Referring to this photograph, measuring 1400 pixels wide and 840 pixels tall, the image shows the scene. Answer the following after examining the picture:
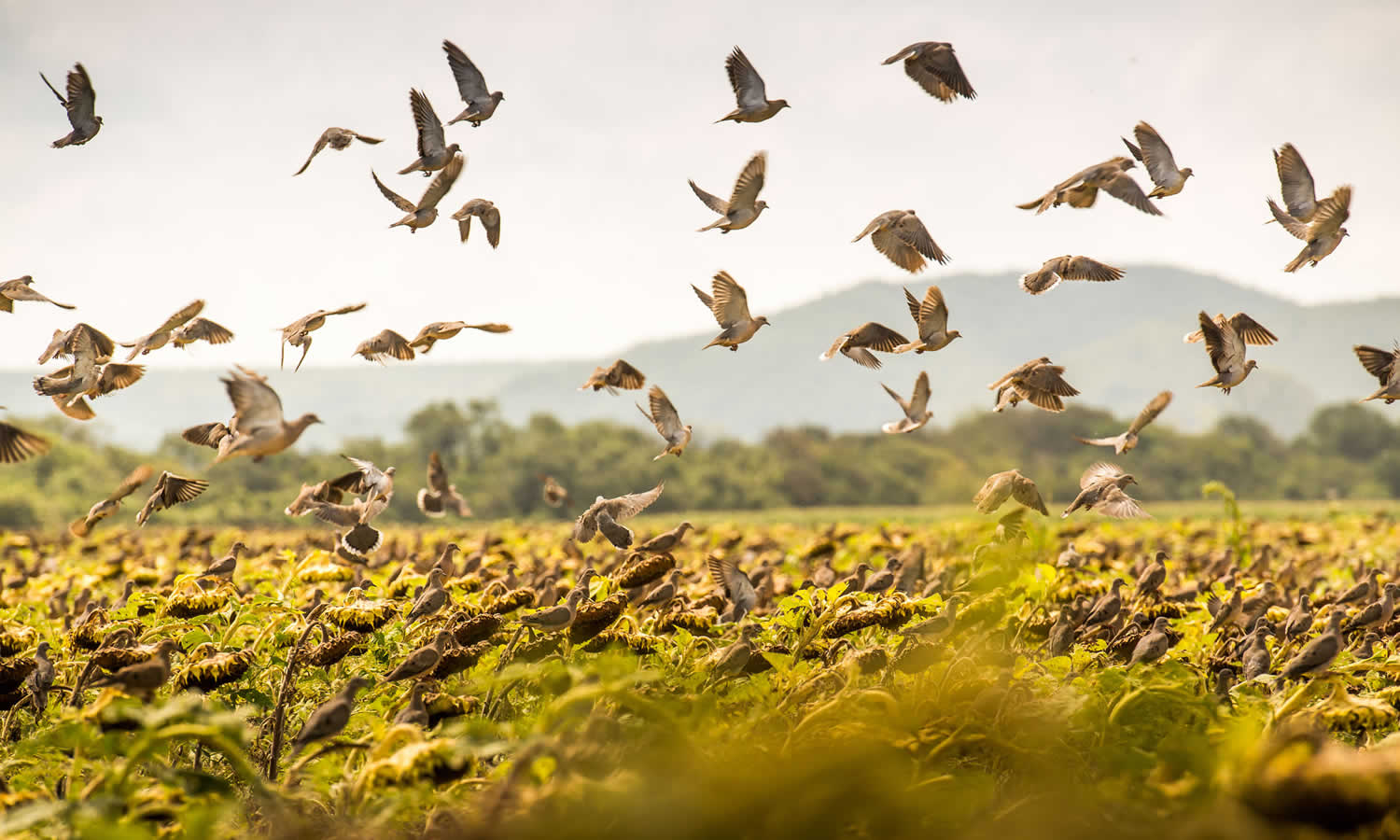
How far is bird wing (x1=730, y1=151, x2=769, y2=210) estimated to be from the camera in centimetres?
469

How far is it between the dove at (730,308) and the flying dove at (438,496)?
2.23 metres

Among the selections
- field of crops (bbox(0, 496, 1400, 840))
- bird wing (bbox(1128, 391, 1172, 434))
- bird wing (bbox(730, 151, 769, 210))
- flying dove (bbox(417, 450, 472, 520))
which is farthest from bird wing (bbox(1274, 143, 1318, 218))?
flying dove (bbox(417, 450, 472, 520))

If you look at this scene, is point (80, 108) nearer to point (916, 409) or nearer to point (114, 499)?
point (114, 499)

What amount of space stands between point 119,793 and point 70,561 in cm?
700

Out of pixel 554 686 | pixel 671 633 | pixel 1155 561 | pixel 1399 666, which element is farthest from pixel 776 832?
pixel 1155 561

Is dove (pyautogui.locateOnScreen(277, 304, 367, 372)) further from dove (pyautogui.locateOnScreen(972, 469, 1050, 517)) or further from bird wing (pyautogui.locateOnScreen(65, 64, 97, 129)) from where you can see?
dove (pyautogui.locateOnScreen(972, 469, 1050, 517))

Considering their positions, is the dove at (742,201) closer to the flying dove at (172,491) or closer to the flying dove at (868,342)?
the flying dove at (868,342)

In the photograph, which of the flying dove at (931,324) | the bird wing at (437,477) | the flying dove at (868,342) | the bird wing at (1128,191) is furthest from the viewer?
the bird wing at (437,477)

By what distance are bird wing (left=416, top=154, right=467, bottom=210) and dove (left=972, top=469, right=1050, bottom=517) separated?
8.92ft

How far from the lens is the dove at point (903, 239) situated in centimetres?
495

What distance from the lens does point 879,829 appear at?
6.06 ft

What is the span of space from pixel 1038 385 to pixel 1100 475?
0.50 meters

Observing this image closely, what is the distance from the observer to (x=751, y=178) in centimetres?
470

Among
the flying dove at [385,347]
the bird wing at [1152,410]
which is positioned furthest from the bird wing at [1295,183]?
the flying dove at [385,347]
